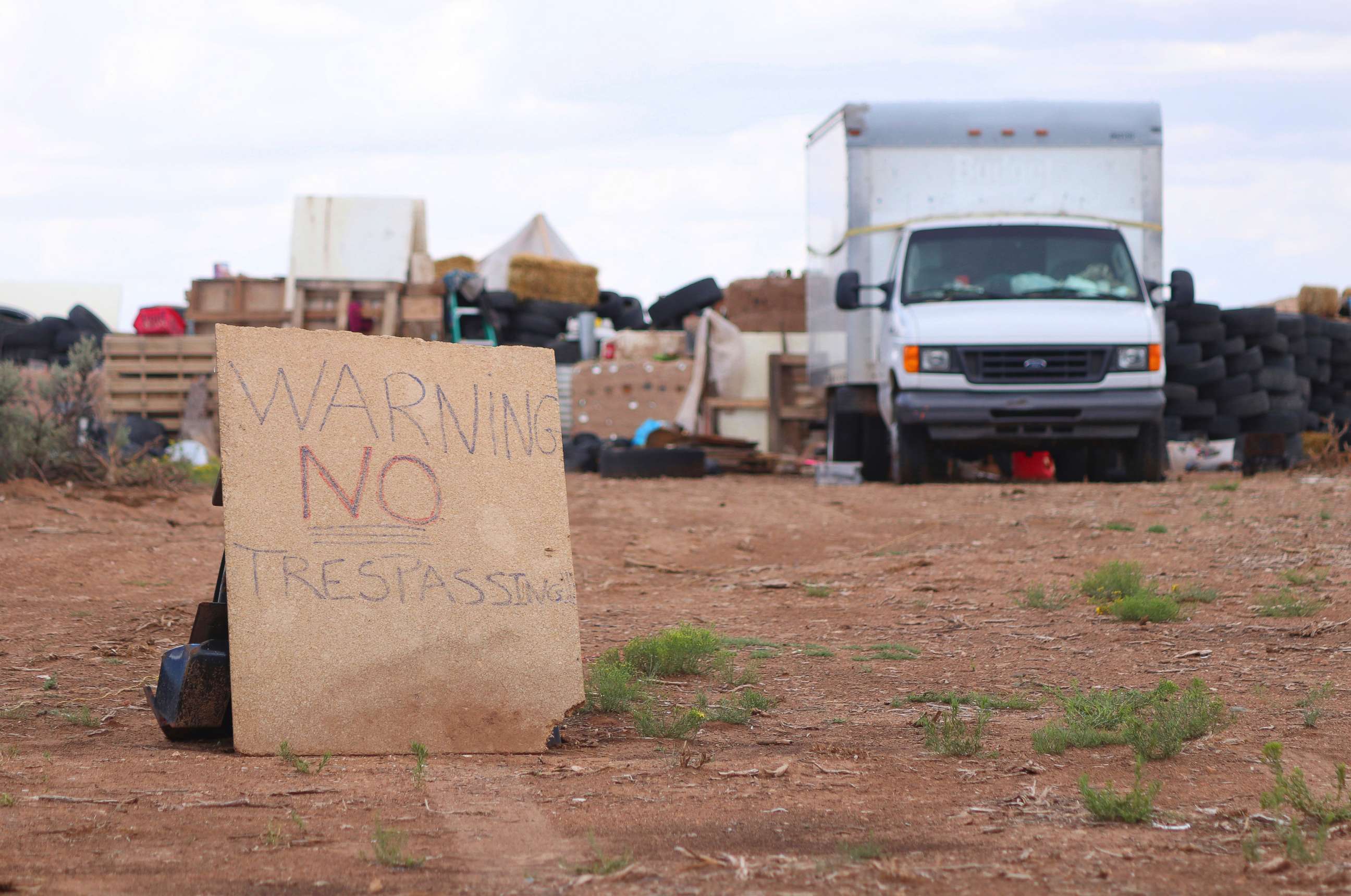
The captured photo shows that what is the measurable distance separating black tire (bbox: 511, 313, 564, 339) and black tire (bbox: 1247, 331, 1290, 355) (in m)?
10.5

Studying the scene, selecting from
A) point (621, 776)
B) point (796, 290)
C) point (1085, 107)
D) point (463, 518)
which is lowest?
point (621, 776)

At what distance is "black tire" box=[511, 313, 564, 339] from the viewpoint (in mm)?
22531

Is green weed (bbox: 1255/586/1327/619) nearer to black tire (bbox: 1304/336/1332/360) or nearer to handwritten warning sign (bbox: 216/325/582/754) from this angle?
handwritten warning sign (bbox: 216/325/582/754)

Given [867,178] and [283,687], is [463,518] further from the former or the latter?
[867,178]

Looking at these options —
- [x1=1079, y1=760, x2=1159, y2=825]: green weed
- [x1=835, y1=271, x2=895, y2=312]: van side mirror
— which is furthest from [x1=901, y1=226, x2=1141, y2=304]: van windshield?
[x1=1079, y1=760, x2=1159, y2=825]: green weed

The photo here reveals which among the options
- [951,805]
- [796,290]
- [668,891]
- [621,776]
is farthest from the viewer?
[796,290]

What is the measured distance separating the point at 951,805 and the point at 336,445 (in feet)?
6.56

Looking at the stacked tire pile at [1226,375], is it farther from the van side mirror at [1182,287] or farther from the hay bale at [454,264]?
the hay bale at [454,264]

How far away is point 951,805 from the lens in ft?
10.7

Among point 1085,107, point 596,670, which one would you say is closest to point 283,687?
point 596,670

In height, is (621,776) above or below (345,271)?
below

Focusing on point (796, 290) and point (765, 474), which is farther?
point (796, 290)

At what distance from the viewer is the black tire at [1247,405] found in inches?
656

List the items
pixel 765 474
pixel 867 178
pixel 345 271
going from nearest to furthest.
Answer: pixel 867 178
pixel 765 474
pixel 345 271
